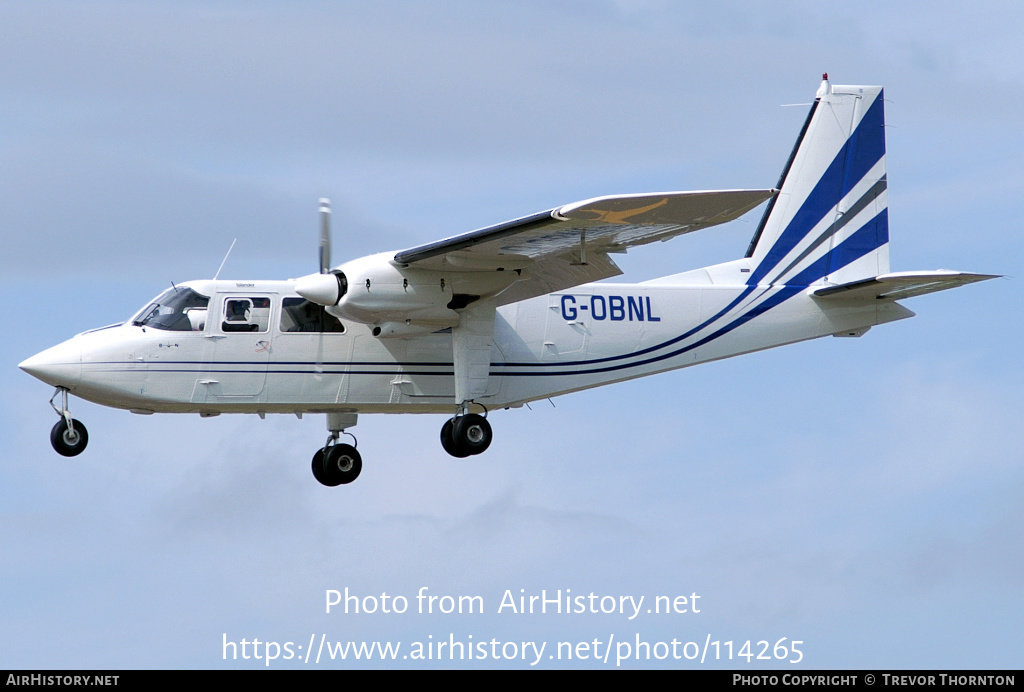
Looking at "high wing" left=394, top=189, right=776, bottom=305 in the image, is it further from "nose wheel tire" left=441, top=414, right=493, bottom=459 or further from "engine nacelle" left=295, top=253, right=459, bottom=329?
"nose wheel tire" left=441, top=414, right=493, bottom=459

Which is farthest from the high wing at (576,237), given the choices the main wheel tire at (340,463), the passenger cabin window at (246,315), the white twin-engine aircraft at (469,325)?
the main wheel tire at (340,463)

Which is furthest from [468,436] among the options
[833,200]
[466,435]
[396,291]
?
[833,200]

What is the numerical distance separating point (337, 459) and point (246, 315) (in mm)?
3022

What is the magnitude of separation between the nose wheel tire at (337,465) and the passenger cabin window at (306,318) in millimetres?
2438

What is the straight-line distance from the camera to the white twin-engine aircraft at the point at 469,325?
19750 mm

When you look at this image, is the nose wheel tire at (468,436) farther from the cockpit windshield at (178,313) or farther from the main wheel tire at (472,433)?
the cockpit windshield at (178,313)

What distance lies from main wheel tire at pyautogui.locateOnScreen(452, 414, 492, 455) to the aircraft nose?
513 cm

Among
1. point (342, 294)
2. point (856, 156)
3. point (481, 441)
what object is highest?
point (856, 156)

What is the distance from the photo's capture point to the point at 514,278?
20312mm

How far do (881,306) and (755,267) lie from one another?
198 centimetres

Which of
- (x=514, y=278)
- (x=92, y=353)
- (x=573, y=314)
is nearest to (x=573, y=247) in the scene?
(x=514, y=278)

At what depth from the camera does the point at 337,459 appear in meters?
22.4

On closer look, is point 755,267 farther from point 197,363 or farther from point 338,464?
point 197,363

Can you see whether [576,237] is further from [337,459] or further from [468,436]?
[337,459]
